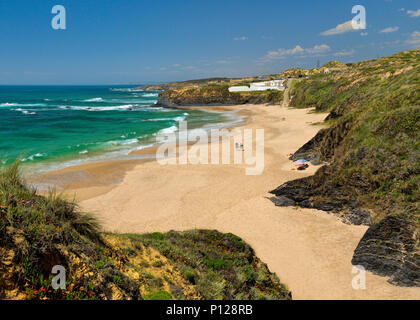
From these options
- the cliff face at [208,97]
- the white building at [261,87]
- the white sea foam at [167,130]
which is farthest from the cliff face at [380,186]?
the white building at [261,87]

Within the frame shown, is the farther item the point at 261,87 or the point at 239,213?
the point at 261,87

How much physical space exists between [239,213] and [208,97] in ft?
259

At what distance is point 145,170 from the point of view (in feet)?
79.1

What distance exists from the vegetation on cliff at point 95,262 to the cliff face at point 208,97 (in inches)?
3154

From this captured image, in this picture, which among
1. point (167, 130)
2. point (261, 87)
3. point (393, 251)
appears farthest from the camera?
point (261, 87)

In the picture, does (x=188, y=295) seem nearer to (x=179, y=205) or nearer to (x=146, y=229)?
(x=146, y=229)

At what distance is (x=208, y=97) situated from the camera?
294 ft

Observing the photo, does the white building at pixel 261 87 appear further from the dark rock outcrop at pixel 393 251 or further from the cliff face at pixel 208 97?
the dark rock outcrop at pixel 393 251

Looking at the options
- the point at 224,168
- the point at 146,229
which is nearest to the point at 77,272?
the point at 146,229

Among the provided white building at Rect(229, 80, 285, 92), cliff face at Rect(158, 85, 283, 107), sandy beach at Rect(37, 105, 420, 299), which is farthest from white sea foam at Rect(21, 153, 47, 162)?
white building at Rect(229, 80, 285, 92)

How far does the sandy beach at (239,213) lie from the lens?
33.1 ft

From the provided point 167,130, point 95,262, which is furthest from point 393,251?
point 167,130

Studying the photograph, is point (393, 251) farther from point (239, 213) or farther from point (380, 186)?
point (239, 213)
